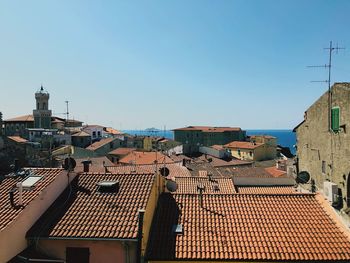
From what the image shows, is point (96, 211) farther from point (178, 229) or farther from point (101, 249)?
point (178, 229)

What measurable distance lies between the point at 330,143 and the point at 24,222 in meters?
15.1

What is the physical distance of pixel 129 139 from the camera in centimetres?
9612

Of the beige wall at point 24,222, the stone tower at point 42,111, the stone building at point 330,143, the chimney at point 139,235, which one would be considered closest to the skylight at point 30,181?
the beige wall at point 24,222

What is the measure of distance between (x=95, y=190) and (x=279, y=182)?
1245 inches

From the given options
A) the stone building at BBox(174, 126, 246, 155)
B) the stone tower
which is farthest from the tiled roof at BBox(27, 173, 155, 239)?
the stone building at BBox(174, 126, 246, 155)

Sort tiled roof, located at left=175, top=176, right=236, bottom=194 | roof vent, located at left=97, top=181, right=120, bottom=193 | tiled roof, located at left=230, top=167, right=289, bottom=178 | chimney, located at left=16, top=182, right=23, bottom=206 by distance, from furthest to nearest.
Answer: tiled roof, located at left=230, top=167, right=289, bottom=178, tiled roof, located at left=175, top=176, right=236, bottom=194, roof vent, located at left=97, top=181, right=120, bottom=193, chimney, located at left=16, top=182, right=23, bottom=206

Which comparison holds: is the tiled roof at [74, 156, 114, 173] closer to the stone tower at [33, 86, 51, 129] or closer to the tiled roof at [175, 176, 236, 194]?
the tiled roof at [175, 176, 236, 194]

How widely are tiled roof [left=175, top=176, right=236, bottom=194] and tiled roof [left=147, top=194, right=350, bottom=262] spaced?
35.4ft

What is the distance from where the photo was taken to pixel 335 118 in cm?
1752

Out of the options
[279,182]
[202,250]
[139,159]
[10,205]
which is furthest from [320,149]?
[139,159]

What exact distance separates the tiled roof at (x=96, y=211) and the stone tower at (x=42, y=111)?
81.6m

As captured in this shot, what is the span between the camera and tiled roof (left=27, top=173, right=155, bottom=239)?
504 inches

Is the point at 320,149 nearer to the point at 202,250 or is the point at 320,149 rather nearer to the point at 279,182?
the point at 202,250

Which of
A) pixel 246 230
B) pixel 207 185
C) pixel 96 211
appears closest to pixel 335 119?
pixel 246 230
